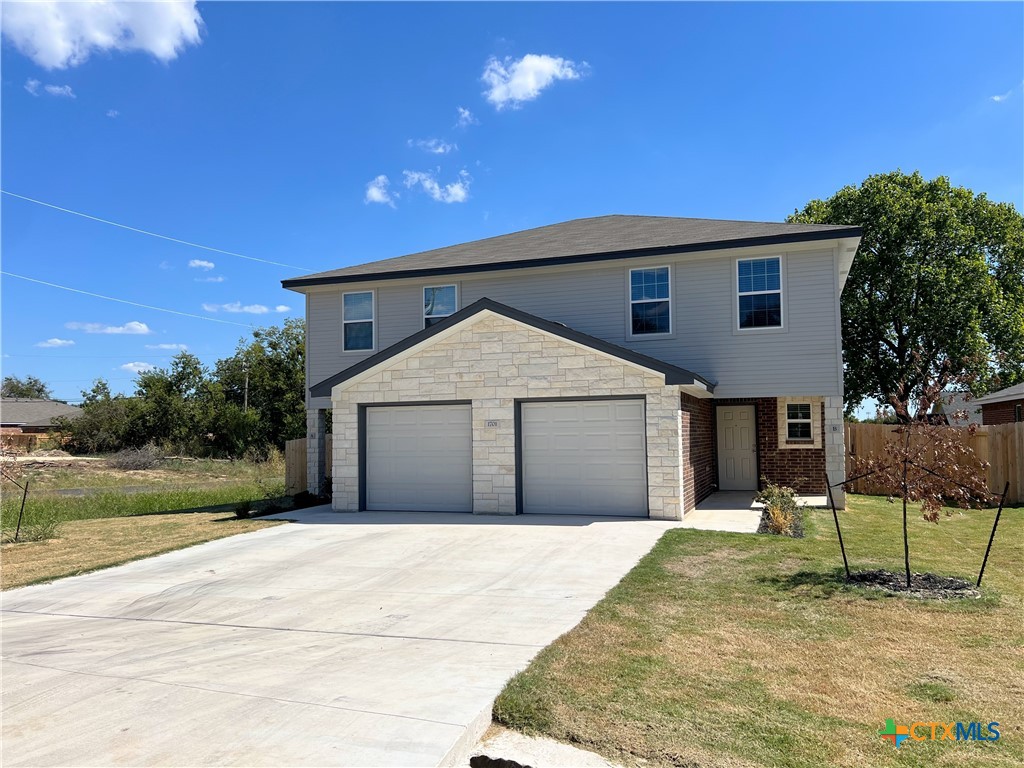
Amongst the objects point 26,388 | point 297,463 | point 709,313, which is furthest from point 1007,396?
point 26,388

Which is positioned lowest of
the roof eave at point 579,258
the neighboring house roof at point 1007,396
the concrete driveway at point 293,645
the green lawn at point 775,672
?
the concrete driveway at point 293,645

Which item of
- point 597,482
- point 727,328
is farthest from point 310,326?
point 727,328

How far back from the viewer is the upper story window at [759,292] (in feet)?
47.8

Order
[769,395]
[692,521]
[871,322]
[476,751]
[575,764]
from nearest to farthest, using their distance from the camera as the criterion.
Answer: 1. [575,764]
2. [476,751]
3. [692,521]
4. [769,395]
5. [871,322]

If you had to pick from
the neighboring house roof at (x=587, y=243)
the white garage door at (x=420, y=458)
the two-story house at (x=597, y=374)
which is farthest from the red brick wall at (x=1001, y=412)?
the white garage door at (x=420, y=458)

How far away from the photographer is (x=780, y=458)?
677 inches

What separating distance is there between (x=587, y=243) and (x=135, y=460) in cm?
2827

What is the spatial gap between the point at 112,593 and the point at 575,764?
274 inches

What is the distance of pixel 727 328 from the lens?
14867mm

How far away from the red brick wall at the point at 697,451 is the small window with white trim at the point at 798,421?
6.06 feet

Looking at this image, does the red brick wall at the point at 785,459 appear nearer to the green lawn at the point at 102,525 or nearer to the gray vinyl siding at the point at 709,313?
the gray vinyl siding at the point at 709,313

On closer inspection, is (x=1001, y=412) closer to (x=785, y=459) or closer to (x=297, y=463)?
(x=785, y=459)

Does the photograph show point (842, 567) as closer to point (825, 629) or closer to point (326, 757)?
point (825, 629)

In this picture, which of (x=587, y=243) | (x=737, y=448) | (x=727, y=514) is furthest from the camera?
(x=737, y=448)
